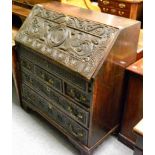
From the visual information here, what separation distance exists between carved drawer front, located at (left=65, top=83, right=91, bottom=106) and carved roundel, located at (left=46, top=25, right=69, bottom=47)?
29cm

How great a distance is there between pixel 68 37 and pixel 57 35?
10cm

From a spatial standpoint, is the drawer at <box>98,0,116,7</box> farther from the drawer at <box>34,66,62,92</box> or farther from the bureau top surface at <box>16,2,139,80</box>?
the drawer at <box>34,66,62,92</box>

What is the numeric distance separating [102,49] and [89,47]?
9 centimetres

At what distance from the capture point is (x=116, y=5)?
312 cm

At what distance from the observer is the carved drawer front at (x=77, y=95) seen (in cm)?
135

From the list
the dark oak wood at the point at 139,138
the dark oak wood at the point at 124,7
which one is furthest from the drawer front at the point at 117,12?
the dark oak wood at the point at 139,138

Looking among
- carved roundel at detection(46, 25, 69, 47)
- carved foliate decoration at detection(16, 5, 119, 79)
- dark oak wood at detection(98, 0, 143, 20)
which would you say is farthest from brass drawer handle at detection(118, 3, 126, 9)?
carved roundel at detection(46, 25, 69, 47)

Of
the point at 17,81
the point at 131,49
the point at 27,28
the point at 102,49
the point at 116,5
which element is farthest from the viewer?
the point at 116,5

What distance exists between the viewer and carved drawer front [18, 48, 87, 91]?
1341 mm

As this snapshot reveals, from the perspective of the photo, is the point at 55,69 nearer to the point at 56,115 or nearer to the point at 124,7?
the point at 56,115

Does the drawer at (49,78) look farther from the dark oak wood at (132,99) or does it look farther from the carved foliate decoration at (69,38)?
the dark oak wood at (132,99)

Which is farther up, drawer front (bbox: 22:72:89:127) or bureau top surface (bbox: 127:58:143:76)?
bureau top surface (bbox: 127:58:143:76)
